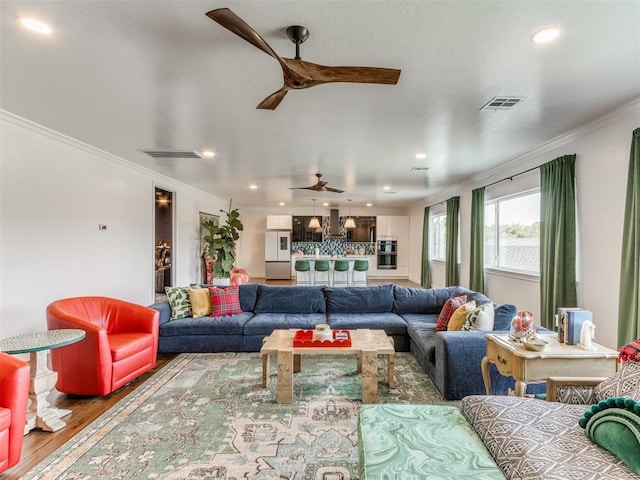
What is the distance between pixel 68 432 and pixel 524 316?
343 cm

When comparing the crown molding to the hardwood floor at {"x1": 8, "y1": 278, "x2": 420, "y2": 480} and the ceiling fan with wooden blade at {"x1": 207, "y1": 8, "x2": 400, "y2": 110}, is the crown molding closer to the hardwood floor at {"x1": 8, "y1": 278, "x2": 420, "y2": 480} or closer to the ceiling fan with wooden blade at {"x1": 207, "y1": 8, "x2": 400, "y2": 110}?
the hardwood floor at {"x1": 8, "y1": 278, "x2": 420, "y2": 480}

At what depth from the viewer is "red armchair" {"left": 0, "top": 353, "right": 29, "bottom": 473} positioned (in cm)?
180

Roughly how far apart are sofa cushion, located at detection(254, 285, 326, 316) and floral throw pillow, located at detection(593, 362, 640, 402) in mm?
3073

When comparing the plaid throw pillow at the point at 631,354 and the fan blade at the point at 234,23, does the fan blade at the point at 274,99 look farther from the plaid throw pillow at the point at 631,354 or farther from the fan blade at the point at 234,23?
the plaid throw pillow at the point at 631,354

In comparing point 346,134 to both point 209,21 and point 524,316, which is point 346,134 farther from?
point 524,316

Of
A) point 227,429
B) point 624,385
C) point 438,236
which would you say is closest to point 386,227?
point 438,236

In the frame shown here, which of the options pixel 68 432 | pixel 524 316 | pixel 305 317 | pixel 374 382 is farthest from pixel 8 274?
pixel 524 316

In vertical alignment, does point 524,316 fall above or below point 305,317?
above

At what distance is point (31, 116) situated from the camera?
321cm

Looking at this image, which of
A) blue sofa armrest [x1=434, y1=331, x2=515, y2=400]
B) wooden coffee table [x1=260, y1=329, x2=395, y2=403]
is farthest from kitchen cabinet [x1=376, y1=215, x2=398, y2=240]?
blue sofa armrest [x1=434, y1=331, x2=515, y2=400]

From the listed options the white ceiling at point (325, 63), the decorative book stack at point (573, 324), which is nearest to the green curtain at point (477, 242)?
the white ceiling at point (325, 63)

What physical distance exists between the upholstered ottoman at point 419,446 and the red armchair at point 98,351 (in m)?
2.29

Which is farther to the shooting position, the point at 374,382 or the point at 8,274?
the point at 8,274

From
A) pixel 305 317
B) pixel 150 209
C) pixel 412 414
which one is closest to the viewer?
pixel 412 414
